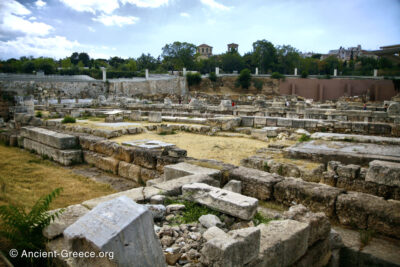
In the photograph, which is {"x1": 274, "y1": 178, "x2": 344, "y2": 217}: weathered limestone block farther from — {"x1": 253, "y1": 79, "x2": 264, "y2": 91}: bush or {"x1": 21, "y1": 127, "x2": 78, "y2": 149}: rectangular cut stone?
{"x1": 253, "y1": 79, "x2": 264, "y2": 91}: bush

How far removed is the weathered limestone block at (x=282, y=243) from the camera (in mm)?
2850

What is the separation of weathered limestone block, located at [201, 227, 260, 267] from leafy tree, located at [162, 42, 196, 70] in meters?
65.4

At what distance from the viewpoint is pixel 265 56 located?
65000 mm

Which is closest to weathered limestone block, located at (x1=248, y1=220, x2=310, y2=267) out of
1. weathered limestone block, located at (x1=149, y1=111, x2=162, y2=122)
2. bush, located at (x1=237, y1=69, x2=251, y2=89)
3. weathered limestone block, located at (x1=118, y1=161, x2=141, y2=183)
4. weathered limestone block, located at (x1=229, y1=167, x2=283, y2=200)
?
weathered limestone block, located at (x1=229, y1=167, x2=283, y2=200)

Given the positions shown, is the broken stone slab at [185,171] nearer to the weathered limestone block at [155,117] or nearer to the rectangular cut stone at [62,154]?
the rectangular cut stone at [62,154]

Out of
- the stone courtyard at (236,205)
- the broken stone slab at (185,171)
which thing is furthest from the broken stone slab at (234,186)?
the broken stone slab at (185,171)

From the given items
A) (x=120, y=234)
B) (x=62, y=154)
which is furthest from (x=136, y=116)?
(x=120, y=234)

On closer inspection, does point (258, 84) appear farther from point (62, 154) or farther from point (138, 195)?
point (138, 195)

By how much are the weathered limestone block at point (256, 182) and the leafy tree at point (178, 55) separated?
62831 millimetres

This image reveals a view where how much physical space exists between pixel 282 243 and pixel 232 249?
2.72 feet

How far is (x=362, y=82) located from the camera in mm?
46562

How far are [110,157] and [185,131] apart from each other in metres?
5.00

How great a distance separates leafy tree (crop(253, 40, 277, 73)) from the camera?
65.1 metres

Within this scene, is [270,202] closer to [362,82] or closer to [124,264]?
[124,264]
